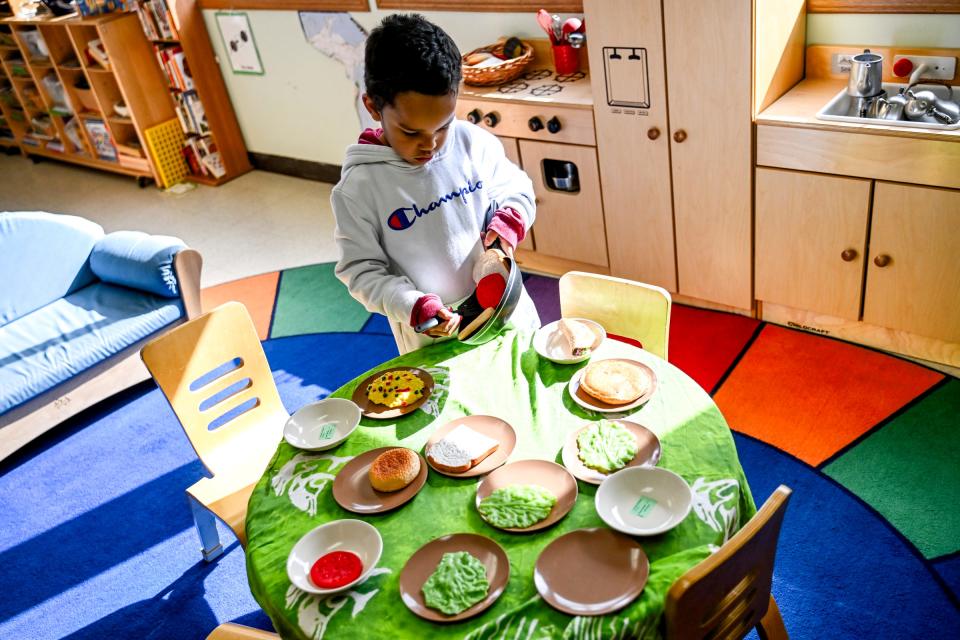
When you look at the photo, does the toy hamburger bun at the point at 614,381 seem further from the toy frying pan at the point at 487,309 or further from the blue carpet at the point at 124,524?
the blue carpet at the point at 124,524

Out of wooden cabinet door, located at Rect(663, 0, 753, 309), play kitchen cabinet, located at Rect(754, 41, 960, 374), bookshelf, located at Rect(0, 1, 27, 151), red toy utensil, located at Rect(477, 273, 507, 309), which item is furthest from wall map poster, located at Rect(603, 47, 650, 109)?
bookshelf, located at Rect(0, 1, 27, 151)

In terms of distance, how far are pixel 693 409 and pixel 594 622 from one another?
0.58 metres

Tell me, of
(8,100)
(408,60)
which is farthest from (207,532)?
(8,100)

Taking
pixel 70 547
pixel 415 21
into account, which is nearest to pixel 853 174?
pixel 415 21

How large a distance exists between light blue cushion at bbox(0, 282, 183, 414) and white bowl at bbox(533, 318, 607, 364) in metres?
1.97

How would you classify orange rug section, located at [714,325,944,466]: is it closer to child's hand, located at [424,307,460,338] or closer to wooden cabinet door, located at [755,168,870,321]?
wooden cabinet door, located at [755,168,870,321]

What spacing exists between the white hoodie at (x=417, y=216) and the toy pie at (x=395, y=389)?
0.14 meters

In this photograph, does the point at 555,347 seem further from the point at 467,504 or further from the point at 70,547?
the point at 70,547

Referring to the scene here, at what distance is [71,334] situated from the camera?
3244 mm

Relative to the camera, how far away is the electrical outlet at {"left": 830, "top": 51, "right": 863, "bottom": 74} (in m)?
2.88

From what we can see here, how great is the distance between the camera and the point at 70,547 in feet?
8.98

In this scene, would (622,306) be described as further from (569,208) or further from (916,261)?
(569,208)

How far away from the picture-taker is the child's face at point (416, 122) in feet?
5.73

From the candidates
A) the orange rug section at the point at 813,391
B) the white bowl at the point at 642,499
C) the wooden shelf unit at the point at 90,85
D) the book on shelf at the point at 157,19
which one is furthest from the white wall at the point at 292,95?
the white bowl at the point at 642,499
